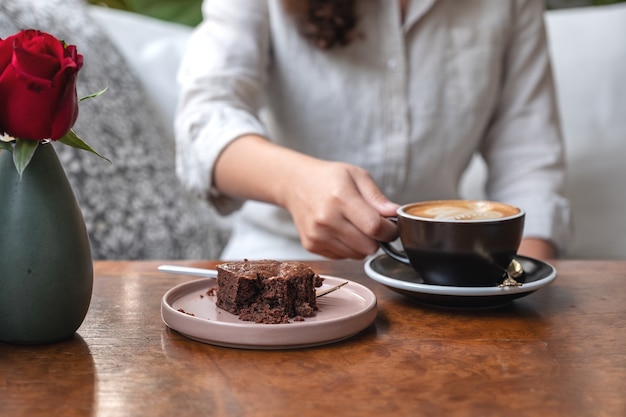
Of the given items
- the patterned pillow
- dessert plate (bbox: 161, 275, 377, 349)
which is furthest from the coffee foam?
the patterned pillow

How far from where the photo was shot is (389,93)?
1366 mm

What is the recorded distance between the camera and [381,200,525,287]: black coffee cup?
2.43ft

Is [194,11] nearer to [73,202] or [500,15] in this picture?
[500,15]

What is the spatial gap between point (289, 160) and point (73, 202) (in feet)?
1.38

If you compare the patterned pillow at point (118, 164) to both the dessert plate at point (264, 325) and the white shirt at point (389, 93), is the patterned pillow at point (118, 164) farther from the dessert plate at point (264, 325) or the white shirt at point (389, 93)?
the dessert plate at point (264, 325)

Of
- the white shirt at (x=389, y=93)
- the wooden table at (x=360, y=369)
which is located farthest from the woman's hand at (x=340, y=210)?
the white shirt at (x=389, y=93)

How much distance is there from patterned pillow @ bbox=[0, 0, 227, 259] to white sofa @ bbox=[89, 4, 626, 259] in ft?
0.48

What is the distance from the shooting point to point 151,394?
56 centimetres

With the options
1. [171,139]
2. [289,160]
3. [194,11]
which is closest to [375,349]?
[289,160]

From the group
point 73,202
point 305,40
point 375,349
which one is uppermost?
point 305,40

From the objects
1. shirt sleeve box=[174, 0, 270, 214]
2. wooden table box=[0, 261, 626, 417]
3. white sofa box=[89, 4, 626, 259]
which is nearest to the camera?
wooden table box=[0, 261, 626, 417]

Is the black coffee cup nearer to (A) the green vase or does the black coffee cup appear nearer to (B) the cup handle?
(B) the cup handle

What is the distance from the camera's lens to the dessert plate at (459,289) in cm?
75

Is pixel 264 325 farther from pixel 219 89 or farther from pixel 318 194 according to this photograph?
pixel 219 89
